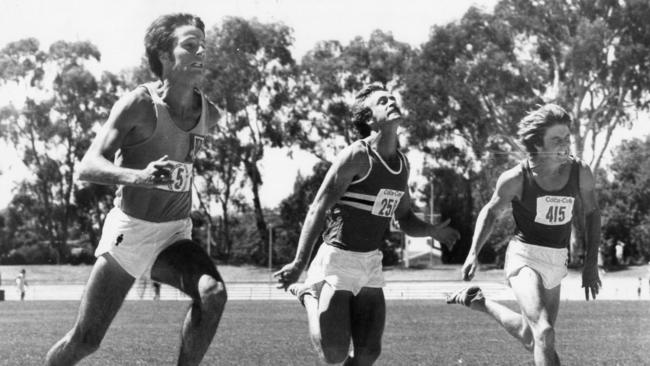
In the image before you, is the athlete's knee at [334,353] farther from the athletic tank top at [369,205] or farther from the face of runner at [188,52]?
the face of runner at [188,52]

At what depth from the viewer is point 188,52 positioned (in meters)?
6.41

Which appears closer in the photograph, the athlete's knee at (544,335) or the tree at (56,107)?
the athlete's knee at (544,335)

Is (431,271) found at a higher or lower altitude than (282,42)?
lower

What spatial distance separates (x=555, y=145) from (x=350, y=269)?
2.34 metres

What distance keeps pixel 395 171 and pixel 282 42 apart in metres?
56.1

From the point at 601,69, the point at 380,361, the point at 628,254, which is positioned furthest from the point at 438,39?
the point at 380,361

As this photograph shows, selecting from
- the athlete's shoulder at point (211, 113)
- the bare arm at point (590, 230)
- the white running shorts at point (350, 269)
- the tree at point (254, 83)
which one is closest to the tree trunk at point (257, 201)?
the tree at point (254, 83)

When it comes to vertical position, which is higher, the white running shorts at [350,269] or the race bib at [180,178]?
the race bib at [180,178]

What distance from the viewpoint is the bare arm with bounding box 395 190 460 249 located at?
25.1 ft

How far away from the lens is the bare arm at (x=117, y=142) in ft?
18.8

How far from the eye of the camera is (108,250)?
6.24m

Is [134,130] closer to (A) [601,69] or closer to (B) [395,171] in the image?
(B) [395,171]

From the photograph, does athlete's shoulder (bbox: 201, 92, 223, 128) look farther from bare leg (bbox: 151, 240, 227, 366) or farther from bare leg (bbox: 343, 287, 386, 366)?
bare leg (bbox: 343, 287, 386, 366)

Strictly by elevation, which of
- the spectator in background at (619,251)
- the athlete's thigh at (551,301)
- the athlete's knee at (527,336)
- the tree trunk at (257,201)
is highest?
the athlete's thigh at (551,301)
